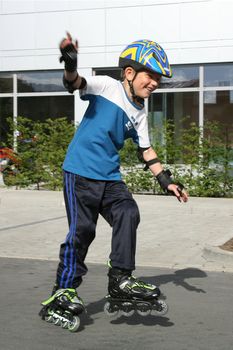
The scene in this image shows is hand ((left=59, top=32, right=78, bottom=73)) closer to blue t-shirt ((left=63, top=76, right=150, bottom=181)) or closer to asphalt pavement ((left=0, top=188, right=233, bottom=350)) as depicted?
blue t-shirt ((left=63, top=76, right=150, bottom=181))

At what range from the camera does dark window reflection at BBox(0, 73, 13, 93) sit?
768 inches

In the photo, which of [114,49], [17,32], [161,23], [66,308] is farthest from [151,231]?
[17,32]

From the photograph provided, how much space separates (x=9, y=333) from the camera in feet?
14.7

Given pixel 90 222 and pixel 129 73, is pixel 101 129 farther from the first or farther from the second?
pixel 90 222

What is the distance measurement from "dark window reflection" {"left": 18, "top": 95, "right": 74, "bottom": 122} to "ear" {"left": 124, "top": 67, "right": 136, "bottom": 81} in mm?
14124

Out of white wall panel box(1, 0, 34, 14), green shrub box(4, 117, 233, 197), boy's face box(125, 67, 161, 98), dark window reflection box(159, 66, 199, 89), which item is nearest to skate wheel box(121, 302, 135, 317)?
boy's face box(125, 67, 161, 98)

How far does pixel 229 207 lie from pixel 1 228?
4.27m

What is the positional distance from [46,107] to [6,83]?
1.59 metres

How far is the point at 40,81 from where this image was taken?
755 inches

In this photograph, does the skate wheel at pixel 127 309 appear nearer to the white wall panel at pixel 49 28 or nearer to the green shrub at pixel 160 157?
the green shrub at pixel 160 157

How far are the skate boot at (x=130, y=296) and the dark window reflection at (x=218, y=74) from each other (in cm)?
1332

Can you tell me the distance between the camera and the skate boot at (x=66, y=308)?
4.34 m

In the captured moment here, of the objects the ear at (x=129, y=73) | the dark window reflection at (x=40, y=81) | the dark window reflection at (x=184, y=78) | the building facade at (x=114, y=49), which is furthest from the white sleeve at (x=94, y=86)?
the dark window reflection at (x=40, y=81)

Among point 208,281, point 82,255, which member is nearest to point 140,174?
point 208,281
